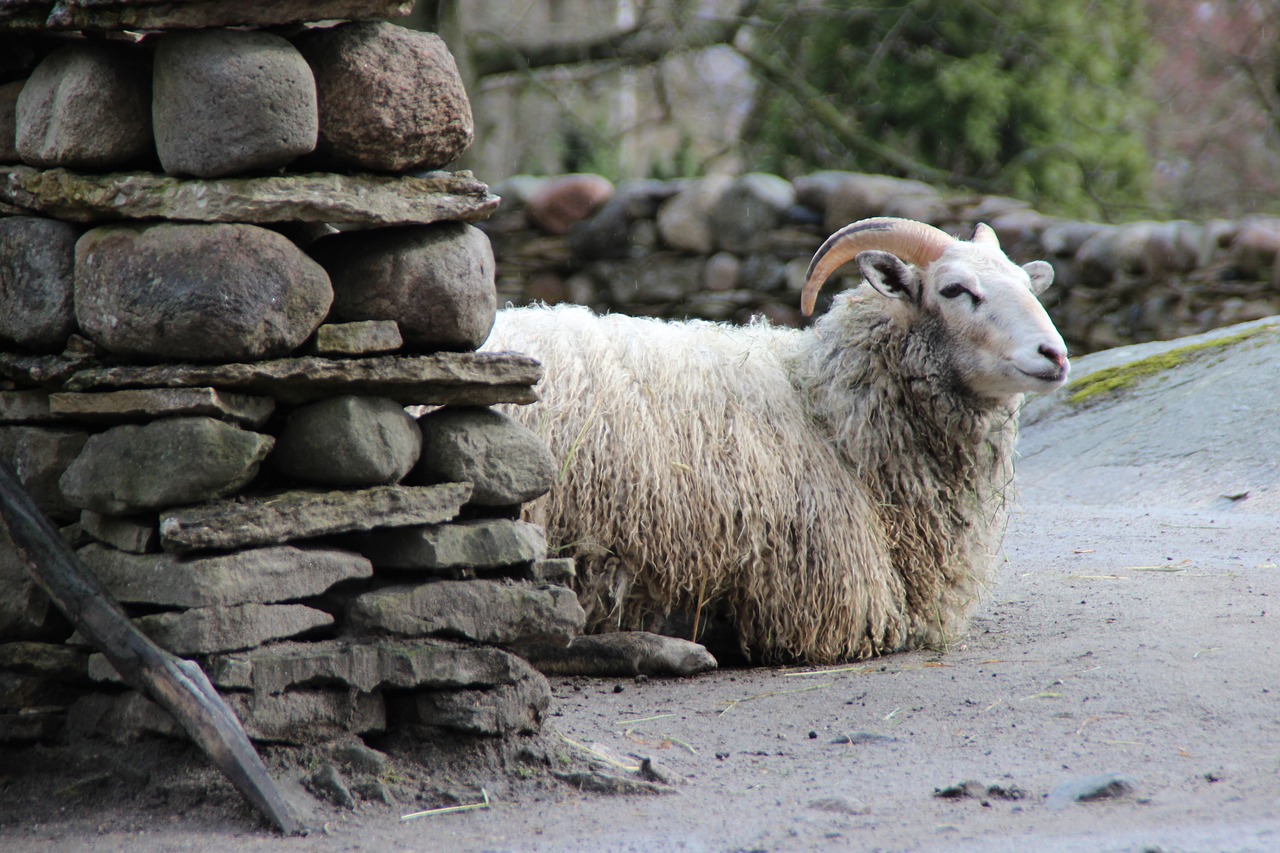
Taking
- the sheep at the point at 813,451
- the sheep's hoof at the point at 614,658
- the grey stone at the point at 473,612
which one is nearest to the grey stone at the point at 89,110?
the grey stone at the point at 473,612

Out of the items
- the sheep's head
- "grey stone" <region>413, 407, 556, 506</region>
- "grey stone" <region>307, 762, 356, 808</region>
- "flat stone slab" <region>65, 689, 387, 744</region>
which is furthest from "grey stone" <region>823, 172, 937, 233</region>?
"grey stone" <region>307, 762, 356, 808</region>

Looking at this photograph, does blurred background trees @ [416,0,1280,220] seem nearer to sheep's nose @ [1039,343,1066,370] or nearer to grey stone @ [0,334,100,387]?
sheep's nose @ [1039,343,1066,370]

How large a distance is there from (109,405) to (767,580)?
2544 mm

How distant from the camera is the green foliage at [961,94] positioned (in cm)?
1280

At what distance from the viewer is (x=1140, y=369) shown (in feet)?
29.3

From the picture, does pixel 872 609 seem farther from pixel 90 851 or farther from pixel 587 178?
pixel 587 178

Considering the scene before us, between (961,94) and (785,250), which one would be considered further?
(961,94)

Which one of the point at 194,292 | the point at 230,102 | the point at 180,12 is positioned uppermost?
the point at 180,12

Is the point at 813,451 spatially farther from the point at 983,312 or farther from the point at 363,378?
the point at 363,378

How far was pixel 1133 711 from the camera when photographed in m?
3.59

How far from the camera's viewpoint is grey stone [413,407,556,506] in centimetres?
314

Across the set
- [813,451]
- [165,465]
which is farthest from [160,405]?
[813,451]

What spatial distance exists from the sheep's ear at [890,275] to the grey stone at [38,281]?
9.70ft

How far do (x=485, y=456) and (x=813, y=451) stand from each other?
1930mm
